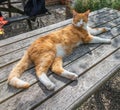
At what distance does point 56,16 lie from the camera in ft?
21.4

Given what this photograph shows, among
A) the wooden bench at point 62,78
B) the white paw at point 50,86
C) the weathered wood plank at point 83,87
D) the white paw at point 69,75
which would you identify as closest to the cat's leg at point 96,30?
the wooden bench at point 62,78

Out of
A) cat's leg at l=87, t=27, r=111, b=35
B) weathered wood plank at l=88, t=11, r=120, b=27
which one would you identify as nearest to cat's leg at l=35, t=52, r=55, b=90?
cat's leg at l=87, t=27, r=111, b=35

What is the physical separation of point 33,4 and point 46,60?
10.2ft

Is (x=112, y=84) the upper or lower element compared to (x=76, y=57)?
lower

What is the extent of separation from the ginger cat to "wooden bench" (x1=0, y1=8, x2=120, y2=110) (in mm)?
57

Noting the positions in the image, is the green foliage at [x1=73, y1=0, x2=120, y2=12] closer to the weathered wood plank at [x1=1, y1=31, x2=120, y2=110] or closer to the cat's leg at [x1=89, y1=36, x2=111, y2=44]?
the weathered wood plank at [x1=1, y1=31, x2=120, y2=110]

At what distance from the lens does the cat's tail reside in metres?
1.92

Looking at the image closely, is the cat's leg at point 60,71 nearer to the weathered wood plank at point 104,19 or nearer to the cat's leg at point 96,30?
the cat's leg at point 96,30

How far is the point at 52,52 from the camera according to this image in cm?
225

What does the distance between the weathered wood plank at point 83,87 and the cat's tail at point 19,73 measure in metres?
0.28

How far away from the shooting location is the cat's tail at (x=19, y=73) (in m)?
1.92

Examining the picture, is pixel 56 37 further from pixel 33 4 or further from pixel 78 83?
pixel 33 4

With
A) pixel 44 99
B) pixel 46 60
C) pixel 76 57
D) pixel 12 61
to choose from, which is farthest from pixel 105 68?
pixel 12 61

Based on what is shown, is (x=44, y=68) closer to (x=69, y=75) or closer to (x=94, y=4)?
(x=69, y=75)
